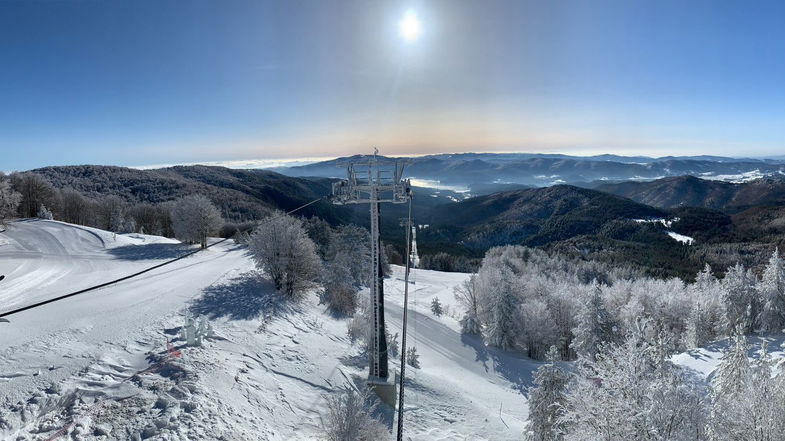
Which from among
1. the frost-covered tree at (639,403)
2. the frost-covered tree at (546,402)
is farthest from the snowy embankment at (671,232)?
the frost-covered tree at (639,403)

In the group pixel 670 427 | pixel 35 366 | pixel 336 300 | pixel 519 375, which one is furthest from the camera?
pixel 519 375

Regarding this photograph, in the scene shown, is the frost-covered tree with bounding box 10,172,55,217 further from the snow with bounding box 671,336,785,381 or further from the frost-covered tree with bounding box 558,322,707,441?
the snow with bounding box 671,336,785,381

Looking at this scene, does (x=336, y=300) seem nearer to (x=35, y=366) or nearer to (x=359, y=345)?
(x=359, y=345)

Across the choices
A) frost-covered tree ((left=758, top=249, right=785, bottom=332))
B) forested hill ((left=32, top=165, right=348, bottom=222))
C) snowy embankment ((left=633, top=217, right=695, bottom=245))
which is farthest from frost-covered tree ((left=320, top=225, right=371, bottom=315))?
snowy embankment ((left=633, top=217, right=695, bottom=245))

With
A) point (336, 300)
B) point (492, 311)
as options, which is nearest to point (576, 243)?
point (492, 311)

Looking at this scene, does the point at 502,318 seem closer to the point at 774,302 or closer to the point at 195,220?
the point at 774,302

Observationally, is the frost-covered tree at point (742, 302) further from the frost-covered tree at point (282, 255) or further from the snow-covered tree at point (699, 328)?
the frost-covered tree at point (282, 255)

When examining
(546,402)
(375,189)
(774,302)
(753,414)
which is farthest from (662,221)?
(375,189)
